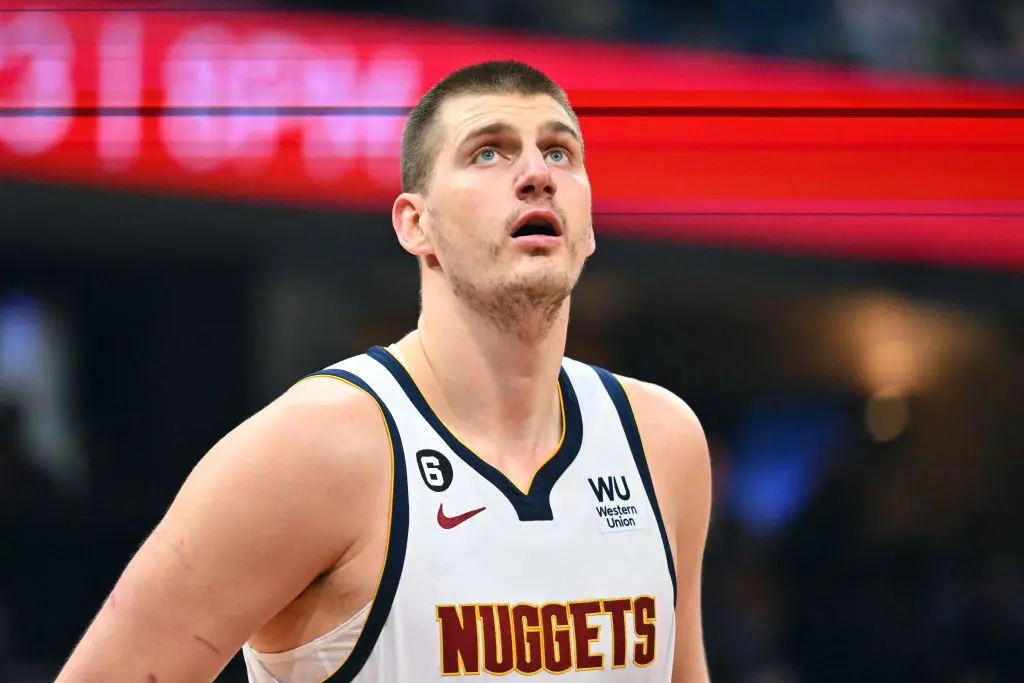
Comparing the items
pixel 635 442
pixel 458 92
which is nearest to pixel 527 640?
pixel 635 442

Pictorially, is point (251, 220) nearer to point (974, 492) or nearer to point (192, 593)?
point (192, 593)

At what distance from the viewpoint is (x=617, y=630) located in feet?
5.45

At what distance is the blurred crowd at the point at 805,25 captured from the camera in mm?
3227

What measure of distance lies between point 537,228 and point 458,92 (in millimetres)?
283

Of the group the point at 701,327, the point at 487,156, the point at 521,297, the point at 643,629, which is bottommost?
the point at 643,629

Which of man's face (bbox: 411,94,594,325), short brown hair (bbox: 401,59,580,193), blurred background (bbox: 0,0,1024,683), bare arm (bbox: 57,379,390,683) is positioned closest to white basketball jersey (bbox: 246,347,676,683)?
bare arm (bbox: 57,379,390,683)

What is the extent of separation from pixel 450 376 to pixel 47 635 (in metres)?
2.06

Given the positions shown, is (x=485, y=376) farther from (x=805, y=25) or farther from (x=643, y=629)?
(x=805, y=25)

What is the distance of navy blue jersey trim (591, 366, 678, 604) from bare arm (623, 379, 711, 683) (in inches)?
0.7

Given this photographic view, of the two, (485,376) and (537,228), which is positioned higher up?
(537,228)

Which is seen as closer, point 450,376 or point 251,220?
point 450,376

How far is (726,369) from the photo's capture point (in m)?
3.35

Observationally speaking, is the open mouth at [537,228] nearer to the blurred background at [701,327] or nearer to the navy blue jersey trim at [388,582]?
the navy blue jersey trim at [388,582]

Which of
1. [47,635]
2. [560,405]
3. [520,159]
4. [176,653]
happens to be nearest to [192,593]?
[176,653]
